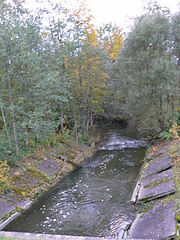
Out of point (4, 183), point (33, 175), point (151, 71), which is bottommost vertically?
point (33, 175)

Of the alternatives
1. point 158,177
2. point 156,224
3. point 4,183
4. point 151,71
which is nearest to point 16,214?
point 4,183

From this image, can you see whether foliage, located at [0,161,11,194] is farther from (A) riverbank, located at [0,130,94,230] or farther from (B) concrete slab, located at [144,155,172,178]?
(B) concrete slab, located at [144,155,172,178]

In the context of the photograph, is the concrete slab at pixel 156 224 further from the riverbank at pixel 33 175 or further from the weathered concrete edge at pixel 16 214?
the riverbank at pixel 33 175

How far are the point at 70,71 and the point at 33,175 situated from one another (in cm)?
1085

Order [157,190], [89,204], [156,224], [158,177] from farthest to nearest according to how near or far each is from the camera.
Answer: [158,177], [89,204], [157,190], [156,224]

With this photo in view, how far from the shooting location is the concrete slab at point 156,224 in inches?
242

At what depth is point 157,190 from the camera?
9031 millimetres

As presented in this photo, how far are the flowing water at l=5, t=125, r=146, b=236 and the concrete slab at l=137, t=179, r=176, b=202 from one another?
0.61 meters

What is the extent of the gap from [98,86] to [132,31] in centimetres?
640

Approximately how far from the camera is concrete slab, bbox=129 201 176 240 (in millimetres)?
6139

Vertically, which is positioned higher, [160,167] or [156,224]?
[160,167]

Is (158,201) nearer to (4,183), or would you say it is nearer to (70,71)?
(4,183)

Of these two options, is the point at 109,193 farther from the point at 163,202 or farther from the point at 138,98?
the point at 138,98

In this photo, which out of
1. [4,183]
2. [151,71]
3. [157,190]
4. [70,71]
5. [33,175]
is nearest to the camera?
[157,190]
